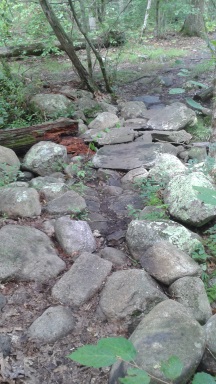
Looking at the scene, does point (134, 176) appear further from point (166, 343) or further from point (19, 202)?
point (166, 343)

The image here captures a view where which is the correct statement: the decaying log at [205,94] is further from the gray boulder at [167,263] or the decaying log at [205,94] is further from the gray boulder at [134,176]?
the gray boulder at [167,263]

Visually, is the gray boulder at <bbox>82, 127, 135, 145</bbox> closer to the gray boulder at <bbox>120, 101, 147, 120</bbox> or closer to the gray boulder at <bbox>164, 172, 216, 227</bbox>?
the gray boulder at <bbox>120, 101, 147, 120</bbox>

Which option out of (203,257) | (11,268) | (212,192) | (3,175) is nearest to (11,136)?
(3,175)

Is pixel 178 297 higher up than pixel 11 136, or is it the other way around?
pixel 11 136

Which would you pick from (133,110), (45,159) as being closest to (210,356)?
(45,159)

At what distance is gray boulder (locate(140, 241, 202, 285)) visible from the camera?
10.7ft

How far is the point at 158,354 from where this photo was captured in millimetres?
2299

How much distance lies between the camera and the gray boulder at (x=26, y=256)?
10.5 feet

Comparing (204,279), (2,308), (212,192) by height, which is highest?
(212,192)

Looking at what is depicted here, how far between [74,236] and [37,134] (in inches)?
117

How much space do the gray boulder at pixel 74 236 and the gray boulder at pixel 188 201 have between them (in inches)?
38.3

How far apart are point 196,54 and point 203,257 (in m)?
10.6

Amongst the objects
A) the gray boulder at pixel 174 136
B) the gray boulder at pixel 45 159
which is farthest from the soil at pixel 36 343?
the gray boulder at pixel 174 136

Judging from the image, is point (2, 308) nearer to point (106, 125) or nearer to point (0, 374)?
point (0, 374)
